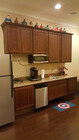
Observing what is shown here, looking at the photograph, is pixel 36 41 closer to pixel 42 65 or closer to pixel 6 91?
pixel 42 65

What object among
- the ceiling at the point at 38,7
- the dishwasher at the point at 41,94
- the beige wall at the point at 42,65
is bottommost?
the dishwasher at the point at 41,94

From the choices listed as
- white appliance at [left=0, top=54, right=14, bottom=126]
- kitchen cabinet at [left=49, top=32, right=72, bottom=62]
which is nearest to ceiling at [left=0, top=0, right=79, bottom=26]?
kitchen cabinet at [left=49, top=32, right=72, bottom=62]

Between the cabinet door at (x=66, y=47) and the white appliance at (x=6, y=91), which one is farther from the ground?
the cabinet door at (x=66, y=47)

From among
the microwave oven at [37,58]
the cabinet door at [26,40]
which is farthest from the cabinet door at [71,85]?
the cabinet door at [26,40]

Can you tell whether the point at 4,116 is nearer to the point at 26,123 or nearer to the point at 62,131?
the point at 26,123

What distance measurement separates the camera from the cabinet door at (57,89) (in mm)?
3434

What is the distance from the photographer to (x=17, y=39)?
9.68 feet

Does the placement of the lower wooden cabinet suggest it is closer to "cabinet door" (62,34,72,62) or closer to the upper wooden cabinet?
the upper wooden cabinet

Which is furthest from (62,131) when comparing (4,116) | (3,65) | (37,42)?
(37,42)

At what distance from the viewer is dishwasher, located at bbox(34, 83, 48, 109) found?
3086 mm

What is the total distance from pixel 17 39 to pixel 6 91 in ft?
4.78

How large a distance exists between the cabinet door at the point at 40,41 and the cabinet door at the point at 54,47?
23cm

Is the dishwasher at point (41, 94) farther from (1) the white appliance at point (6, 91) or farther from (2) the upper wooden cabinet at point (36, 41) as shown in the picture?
(2) the upper wooden cabinet at point (36, 41)

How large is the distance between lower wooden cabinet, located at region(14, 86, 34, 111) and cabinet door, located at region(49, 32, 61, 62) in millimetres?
1406
